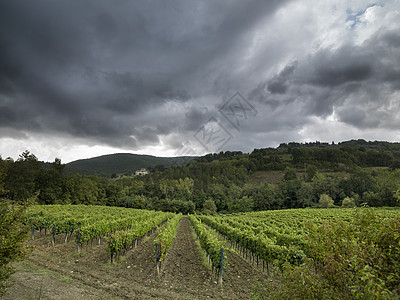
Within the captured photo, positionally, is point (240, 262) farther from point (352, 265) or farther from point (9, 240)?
point (9, 240)

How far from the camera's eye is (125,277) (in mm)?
10625

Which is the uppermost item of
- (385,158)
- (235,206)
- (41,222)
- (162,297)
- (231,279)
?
(385,158)

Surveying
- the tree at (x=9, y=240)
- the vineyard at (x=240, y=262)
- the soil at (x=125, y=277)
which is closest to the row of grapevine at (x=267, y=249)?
the vineyard at (x=240, y=262)

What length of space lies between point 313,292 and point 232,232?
48.9 feet

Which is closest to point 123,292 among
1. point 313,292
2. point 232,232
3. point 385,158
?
point 313,292

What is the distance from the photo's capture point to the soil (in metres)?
8.56

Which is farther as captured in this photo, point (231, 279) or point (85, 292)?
point (231, 279)

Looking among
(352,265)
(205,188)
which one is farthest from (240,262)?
(205,188)

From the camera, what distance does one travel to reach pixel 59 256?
558 inches

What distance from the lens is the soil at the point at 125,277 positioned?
8562 mm

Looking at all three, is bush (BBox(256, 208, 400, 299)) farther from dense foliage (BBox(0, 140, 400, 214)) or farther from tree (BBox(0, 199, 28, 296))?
dense foliage (BBox(0, 140, 400, 214))

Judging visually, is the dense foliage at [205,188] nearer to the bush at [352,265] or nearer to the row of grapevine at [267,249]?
the row of grapevine at [267,249]

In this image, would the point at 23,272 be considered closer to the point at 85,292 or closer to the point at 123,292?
the point at 85,292

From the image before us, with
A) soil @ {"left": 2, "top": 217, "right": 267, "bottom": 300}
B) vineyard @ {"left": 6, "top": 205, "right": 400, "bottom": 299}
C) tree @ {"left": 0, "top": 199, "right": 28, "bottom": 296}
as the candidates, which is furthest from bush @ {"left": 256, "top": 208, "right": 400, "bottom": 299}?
tree @ {"left": 0, "top": 199, "right": 28, "bottom": 296}
